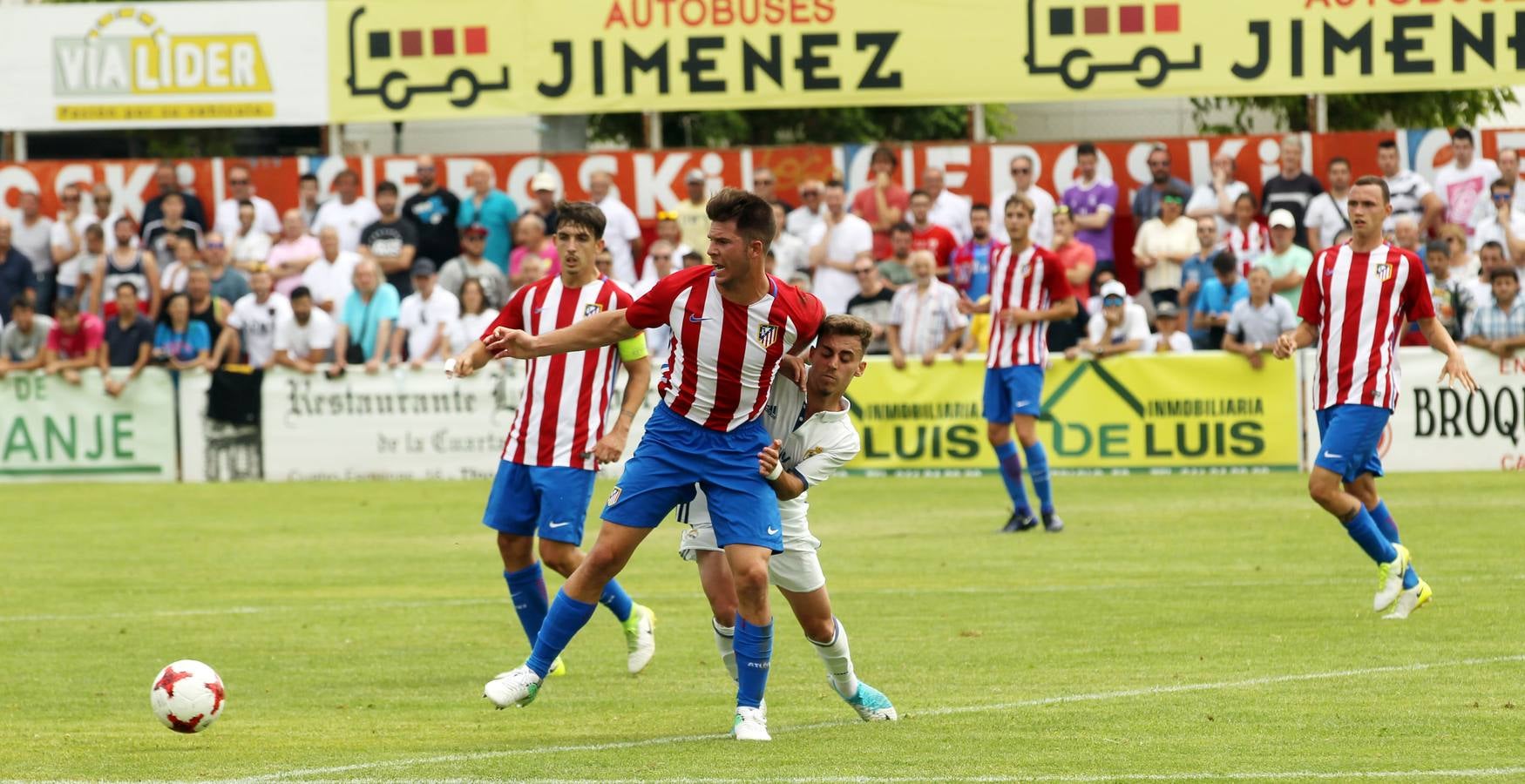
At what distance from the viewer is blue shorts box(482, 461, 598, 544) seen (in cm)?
950

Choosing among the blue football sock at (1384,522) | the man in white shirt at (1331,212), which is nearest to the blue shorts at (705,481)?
the blue football sock at (1384,522)

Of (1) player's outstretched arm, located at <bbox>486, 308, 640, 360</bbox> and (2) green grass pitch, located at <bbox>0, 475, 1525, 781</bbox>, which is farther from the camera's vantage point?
(1) player's outstretched arm, located at <bbox>486, 308, 640, 360</bbox>

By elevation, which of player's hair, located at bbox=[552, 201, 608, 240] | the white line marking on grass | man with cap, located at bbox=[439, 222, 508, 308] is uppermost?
man with cap, located at bbox=[439, 222, 508, 308]

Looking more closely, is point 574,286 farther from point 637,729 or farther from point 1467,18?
point 1467,18

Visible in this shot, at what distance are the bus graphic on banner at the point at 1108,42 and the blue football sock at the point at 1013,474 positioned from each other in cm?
804

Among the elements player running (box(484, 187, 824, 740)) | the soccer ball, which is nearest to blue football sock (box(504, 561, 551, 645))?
player running (box(484, 187, 824, 740))

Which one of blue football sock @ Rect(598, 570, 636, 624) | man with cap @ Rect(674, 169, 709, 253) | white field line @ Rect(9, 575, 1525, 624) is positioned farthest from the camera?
man with cap @ Rect(674, 169, 709, 253)

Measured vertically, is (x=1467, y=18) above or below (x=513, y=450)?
above

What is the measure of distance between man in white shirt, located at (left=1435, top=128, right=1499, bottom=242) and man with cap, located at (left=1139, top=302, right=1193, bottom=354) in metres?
3.37

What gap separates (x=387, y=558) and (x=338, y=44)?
1066 centimetres

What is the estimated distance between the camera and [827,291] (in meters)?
21.5

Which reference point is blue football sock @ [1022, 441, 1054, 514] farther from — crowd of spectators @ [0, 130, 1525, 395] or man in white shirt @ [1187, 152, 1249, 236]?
man in white shirt @ [1187, 152, 1249, 236]

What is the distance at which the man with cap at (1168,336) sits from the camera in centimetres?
2009

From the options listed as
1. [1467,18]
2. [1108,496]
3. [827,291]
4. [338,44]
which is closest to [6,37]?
[338,44]
